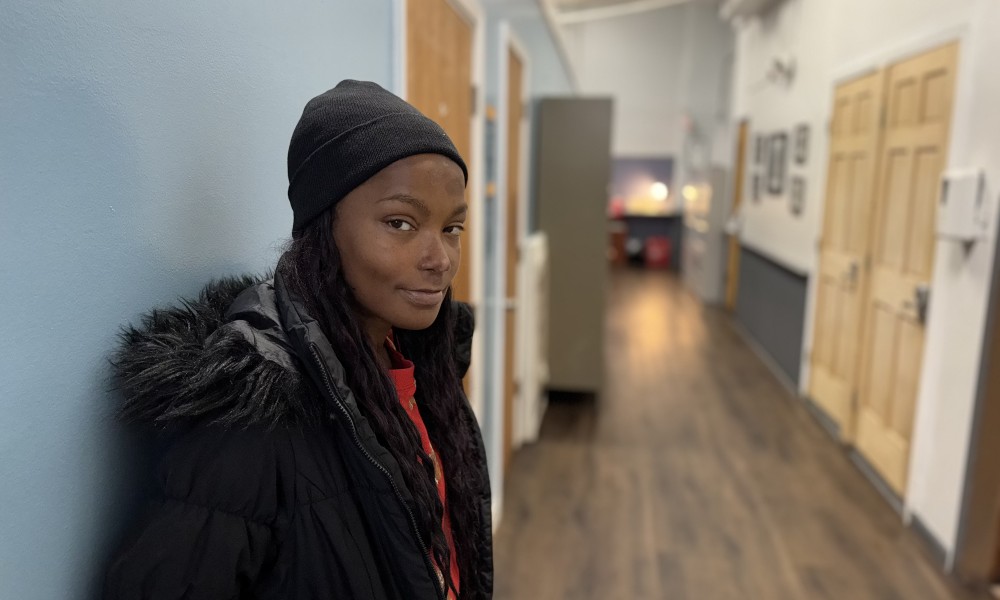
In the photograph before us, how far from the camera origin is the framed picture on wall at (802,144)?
4.58 m

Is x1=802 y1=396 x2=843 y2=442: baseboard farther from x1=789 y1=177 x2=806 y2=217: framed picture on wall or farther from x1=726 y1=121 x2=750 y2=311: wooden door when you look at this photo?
x1=726 y1=121 x2=750 y2=311: wooden door

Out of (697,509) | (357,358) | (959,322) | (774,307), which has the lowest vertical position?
(697,509)

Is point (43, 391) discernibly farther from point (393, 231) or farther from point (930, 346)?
point (930, 346)

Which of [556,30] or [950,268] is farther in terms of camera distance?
[556,30]

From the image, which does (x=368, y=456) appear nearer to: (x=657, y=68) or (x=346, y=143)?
(x=346, y=143)

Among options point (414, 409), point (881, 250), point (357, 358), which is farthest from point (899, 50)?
point (357, 358)

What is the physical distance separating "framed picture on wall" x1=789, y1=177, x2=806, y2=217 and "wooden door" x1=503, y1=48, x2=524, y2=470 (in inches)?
90.8

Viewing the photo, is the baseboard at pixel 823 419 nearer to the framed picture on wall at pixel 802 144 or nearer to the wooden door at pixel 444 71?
the framed picture on wall at pixel 802 144

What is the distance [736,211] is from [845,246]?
11.7 feet

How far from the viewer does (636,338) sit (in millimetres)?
6035

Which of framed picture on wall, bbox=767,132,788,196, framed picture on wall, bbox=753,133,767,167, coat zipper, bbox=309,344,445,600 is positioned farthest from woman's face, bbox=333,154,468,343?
framed picture on wall, bbox=753,133,767,167

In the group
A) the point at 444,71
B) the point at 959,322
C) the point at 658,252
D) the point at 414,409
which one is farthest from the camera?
the point at 658,252

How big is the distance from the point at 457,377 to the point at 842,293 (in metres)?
3.41

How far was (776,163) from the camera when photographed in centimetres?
534
